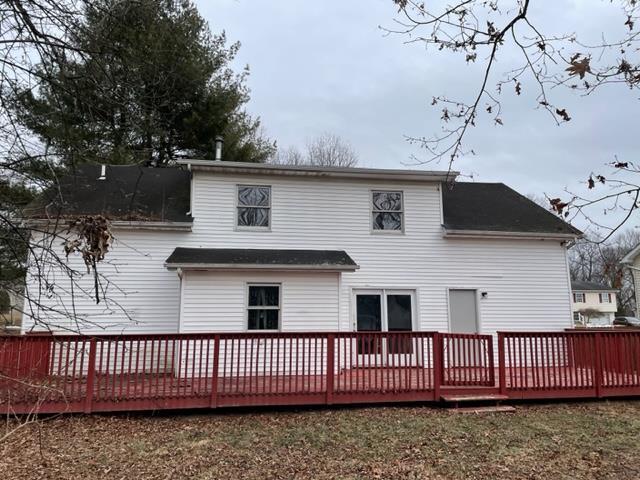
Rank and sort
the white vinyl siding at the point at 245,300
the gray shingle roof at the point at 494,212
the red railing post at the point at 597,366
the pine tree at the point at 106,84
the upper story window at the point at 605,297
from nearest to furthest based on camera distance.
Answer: the pine tree at the point at 106,84 < the red railing post at the point at 597,366 < the white vinyl siding at the point at 245,300 < the gray shingle roof at the point at 494,212 < the upper story window at the point at 605,297

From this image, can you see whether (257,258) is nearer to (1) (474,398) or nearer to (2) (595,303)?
(1) (474,398)

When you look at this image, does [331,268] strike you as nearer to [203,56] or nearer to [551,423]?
[551,423]

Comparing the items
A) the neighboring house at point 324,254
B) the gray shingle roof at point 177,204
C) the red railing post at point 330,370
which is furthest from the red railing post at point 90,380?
the gray shingle roof at point 177,204

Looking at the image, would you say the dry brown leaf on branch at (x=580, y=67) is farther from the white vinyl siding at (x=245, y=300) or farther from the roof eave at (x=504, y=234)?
the roof eave at (x=504, y=234)

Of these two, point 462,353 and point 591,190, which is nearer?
point 591,190

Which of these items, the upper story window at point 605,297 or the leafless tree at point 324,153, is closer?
the leafless tree at point 324,153

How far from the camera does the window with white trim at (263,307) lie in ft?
34.8

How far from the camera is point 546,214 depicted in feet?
44.2

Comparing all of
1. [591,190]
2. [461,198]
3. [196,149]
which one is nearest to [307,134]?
[196,149]

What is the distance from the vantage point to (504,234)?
1203 centimetres

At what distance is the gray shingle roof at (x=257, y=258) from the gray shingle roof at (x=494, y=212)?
11.4 feet

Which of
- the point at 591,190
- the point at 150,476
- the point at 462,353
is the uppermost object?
the point at 591,190

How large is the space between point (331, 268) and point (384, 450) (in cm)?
484

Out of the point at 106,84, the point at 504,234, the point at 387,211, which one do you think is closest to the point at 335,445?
the point at 106,84
